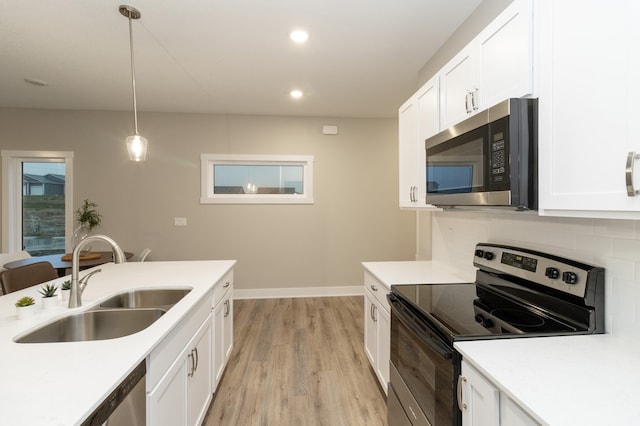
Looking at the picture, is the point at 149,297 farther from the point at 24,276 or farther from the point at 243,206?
the point at 243,206

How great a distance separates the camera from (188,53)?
257 cm

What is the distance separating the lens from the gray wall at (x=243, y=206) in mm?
4082

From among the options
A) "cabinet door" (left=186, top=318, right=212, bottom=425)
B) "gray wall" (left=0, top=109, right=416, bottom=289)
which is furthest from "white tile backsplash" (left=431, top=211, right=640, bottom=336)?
"gray wall" (left=0, top=109, right=416, bottom=289)

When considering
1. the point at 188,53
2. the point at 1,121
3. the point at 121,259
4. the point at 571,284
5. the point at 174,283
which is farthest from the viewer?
the point at 1,121

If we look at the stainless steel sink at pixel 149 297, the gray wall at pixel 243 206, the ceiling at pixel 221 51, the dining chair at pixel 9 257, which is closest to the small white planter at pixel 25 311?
the stainless steel sink at pixel 149 297

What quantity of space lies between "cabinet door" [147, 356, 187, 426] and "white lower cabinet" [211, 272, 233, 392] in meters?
0.57

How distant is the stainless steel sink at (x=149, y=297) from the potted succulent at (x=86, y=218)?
294 cm

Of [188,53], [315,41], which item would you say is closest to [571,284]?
[315,41]

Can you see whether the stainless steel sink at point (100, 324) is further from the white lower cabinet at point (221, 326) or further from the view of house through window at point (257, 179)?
the view of house through window at point (257, 179)

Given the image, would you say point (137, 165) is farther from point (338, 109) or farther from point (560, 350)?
point (560, 350)

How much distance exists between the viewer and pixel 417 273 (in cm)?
214

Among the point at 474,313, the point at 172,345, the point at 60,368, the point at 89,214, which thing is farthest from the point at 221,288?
the point at 89,214

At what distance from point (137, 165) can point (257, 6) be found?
10.3 feet

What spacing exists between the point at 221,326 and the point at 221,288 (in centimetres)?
27
